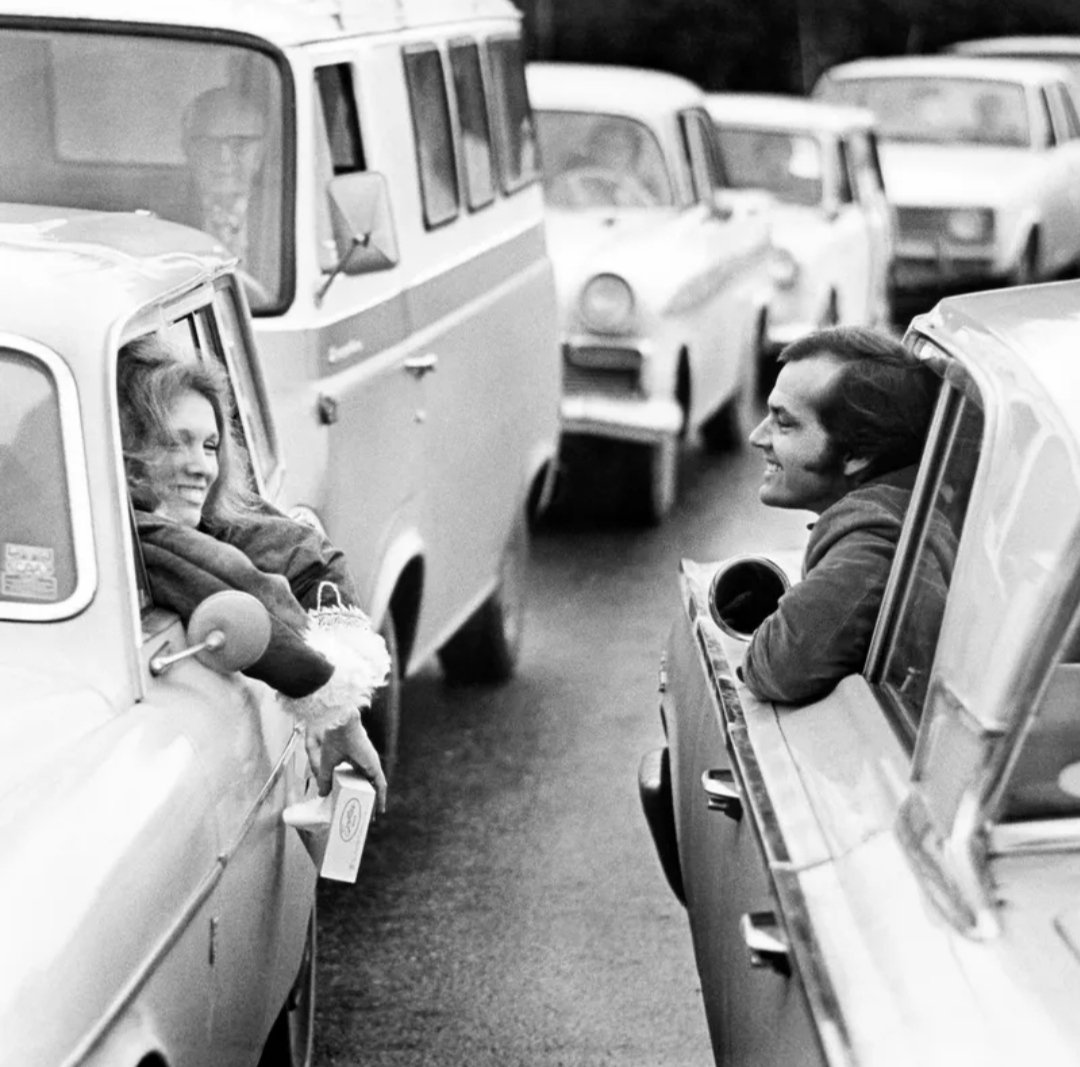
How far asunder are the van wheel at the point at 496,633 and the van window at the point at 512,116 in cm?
118

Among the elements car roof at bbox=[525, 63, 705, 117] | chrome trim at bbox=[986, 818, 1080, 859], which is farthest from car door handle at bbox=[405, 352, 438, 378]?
car roof at bbox=[525, 63, 705, 117]

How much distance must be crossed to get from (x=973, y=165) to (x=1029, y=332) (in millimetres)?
14862

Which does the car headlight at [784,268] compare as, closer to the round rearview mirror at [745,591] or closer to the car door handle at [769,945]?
the round rearview mirror at [745,591]

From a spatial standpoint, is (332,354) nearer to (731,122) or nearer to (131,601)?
(131,601)

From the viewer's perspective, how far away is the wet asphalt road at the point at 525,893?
5117 millimetres

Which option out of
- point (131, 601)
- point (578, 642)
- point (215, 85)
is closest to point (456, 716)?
A: point (578, 642)

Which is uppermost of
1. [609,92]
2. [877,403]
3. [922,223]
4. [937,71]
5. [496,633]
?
[877,403]

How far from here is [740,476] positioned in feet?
40.9

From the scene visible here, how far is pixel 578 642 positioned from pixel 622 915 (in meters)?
2.90

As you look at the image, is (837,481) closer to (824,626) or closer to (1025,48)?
(824,626)

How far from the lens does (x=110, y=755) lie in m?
3.32

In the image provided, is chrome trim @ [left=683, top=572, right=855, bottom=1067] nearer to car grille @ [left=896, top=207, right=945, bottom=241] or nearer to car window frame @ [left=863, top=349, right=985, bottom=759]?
car window frame @ [left=863, top=349, right=985, bottom=759]

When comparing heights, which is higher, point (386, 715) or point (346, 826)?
point (346, 826)

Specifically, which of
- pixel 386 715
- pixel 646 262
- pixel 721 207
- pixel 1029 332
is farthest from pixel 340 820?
pixel 721 207
